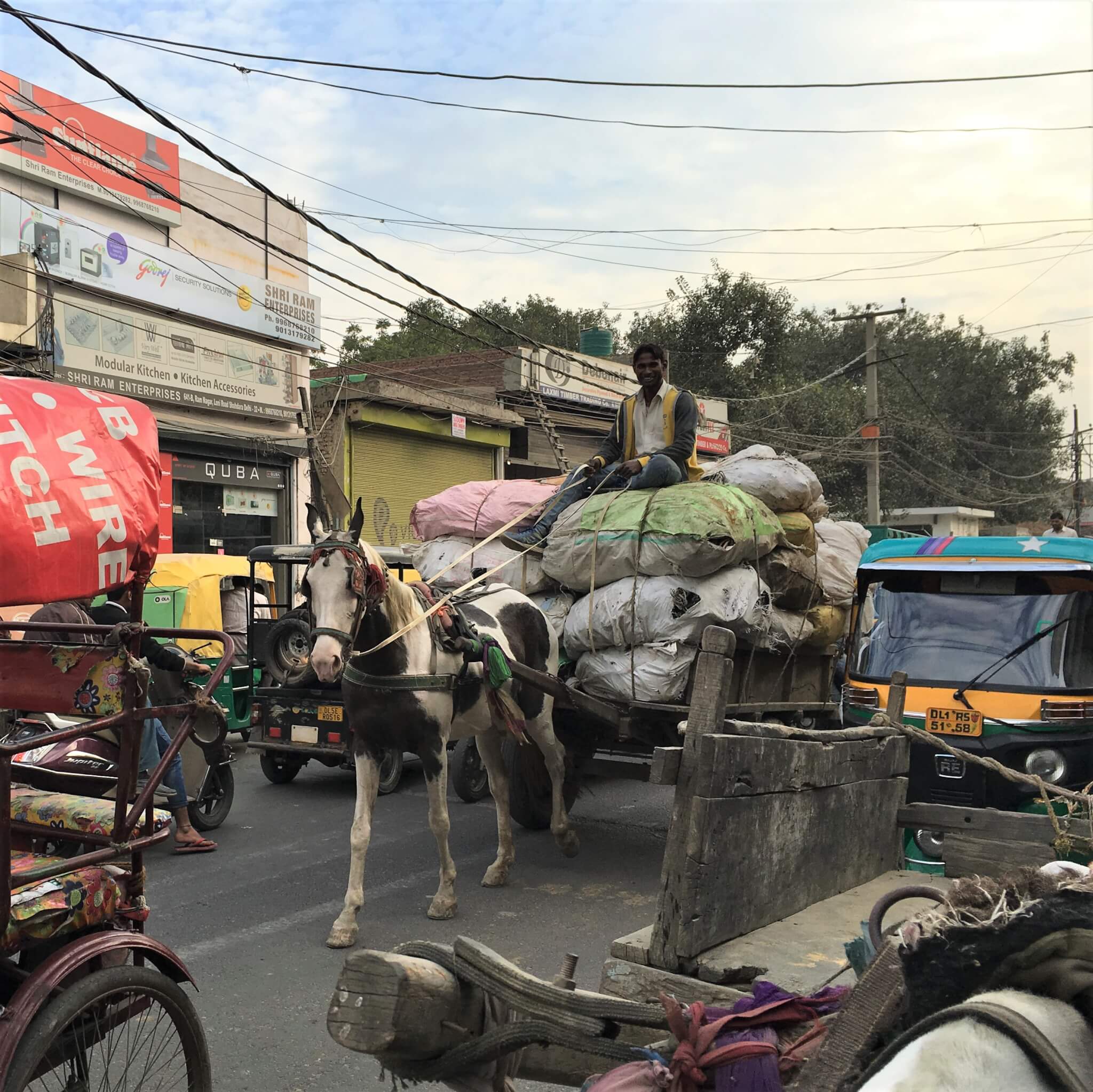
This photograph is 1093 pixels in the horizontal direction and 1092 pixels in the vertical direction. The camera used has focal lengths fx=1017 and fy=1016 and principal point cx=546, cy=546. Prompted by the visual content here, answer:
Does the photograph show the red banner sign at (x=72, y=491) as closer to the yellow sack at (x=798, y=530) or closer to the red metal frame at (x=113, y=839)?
the red metal frame at (x=113, y=839)

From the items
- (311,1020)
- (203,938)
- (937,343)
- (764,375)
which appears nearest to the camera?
(311,1020)

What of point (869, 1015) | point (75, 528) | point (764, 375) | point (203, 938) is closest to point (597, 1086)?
point (869, 1015)

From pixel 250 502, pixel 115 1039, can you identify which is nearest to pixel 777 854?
pixel 115 1039

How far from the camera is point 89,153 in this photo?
17.0 meters

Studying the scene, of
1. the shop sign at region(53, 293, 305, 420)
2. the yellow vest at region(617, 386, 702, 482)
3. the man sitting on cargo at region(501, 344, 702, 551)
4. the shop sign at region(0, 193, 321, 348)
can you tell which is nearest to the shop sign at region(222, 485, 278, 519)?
the shop sign at region(53, 293, 305, 420)

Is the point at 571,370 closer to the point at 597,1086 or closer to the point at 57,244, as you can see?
the point at 57,244

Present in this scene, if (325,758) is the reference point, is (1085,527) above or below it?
above

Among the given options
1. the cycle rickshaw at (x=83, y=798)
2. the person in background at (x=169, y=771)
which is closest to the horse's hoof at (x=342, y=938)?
the person in background at (x=169, y=771)

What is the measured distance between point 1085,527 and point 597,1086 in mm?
38830

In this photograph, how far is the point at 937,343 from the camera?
44.5 metres

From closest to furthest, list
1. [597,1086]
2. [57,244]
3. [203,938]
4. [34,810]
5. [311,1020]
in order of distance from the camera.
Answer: [597,1086], [34,810], [311,1020], [203,938], [57,244]

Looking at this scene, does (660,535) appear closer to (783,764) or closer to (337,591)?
(337,591)

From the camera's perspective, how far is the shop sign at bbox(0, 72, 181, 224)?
56.9 ft

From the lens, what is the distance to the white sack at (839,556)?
845 cm
